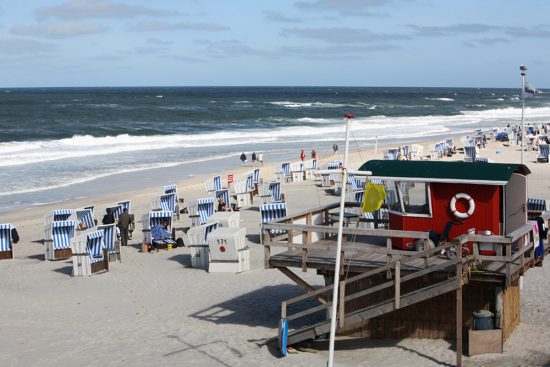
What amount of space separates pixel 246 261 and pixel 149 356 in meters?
5.35

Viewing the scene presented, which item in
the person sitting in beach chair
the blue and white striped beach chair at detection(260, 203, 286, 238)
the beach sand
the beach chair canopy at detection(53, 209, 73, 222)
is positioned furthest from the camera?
the beach chair canopy at detection(53, 209, 73, 222)

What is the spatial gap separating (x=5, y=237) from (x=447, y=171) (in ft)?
39.9

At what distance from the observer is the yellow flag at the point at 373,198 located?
400 inches

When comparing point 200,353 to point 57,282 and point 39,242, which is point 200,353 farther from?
point 39,242

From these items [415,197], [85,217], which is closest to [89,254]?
[85,217]

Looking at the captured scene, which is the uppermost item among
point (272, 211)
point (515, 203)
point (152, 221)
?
point (515, 203)

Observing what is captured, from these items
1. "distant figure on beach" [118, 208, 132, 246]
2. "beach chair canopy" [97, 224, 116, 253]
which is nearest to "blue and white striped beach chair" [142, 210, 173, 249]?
"distant figure on beach" [118, 208, 132, 246]

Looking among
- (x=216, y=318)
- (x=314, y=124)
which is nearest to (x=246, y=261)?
(x=216, y=318)

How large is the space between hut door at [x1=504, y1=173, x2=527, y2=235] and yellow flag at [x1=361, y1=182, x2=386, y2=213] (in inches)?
97.5

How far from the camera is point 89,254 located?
17.7 metres

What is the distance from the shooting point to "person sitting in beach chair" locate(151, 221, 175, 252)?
20297mm

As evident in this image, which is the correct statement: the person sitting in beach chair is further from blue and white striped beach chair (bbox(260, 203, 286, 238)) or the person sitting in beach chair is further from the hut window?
the hut window

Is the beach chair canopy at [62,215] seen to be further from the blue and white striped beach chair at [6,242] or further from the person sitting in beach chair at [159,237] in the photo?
the person sitting in beach chair at [159,237]

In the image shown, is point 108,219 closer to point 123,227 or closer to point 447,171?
point 123,227
